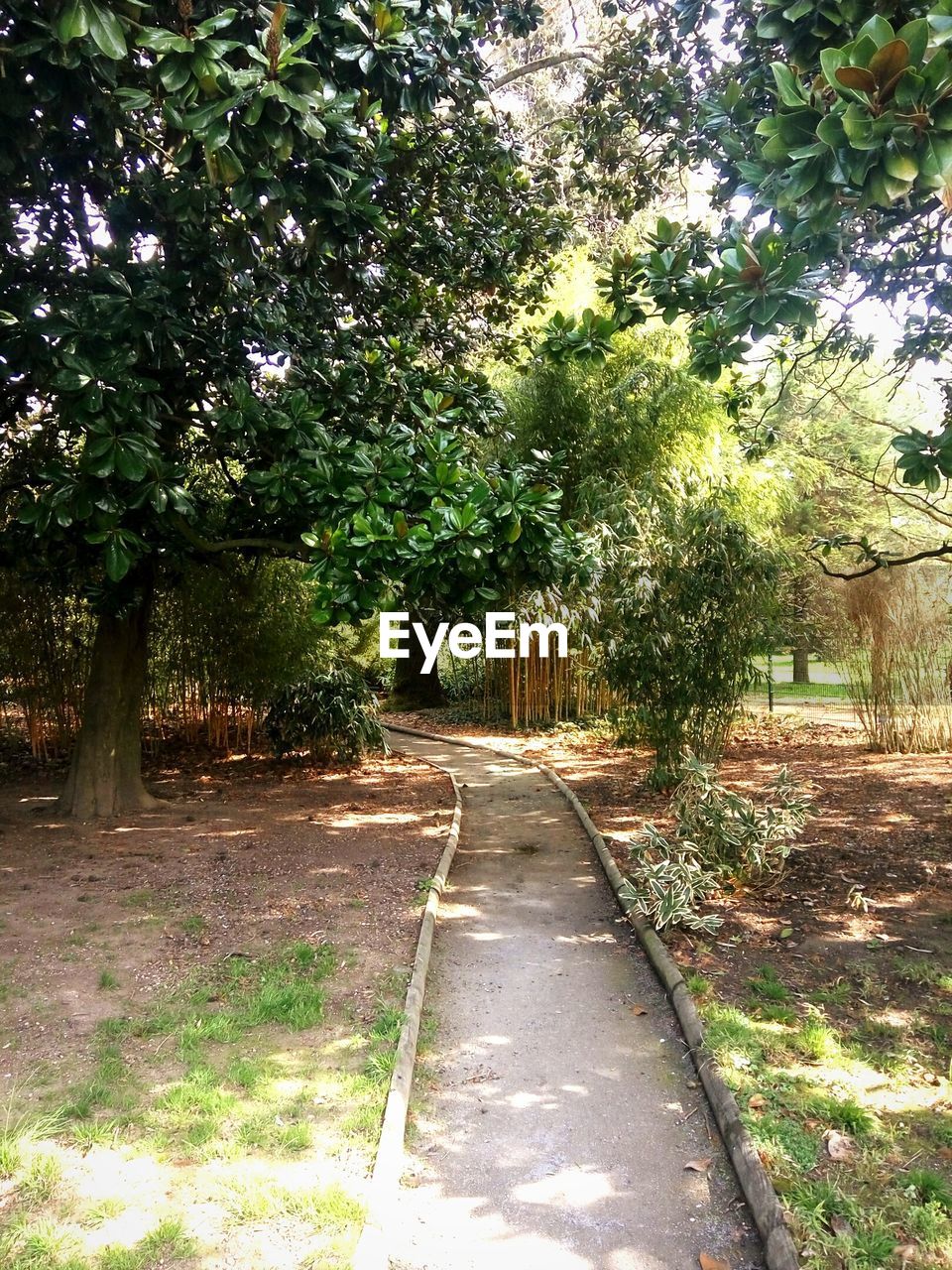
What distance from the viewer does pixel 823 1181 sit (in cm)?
256

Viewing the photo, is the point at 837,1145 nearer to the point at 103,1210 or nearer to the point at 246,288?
the point at 103,1210

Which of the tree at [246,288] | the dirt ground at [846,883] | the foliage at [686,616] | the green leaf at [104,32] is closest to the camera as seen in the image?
the green leaf at [104,32]

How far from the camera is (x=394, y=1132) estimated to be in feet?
9.37

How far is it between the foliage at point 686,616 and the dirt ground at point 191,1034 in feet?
7.31

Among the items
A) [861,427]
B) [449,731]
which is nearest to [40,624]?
[449,731]

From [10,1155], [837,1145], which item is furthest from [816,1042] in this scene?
[10,1155]

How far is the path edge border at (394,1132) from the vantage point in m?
2.33

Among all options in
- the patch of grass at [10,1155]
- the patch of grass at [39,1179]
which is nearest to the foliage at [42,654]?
the patch of grass at [10,1155]

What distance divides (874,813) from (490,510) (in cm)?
479

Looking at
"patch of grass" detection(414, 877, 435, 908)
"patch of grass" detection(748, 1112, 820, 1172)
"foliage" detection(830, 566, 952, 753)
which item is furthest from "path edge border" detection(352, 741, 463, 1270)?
"foliage" detection(830, 566, 952, 753)

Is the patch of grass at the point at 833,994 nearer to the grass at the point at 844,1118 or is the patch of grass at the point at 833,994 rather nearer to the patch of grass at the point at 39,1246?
the grass at the point at 844,1118

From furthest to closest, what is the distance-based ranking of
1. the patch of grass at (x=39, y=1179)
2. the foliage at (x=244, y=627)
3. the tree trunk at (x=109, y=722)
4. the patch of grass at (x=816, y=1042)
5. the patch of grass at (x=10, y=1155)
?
the foliage at (x=244, y=627), the tree trunk at (x=109, y=722), the patch of grass at (x=816, y=1042), the patch of grass at (x=10, y=1155), the patch of grass at (x=39, y=1179)

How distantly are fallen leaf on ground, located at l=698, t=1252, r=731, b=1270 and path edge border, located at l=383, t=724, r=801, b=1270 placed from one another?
12cm

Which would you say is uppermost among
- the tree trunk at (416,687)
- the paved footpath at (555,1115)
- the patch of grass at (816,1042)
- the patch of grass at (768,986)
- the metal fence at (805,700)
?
the tree trunk at (416,687)
